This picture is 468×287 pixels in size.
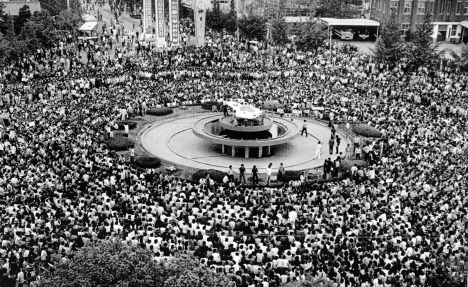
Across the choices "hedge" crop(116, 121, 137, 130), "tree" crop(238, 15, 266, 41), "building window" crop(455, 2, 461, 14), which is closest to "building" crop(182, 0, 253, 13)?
"tree" crop(238, 15, 266, 41)

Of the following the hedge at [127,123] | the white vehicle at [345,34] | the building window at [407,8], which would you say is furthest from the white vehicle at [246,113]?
the building window at [407,8]

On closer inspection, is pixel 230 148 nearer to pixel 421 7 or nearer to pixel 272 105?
pixel 272 105

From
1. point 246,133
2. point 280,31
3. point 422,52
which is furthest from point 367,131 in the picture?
point 280,31

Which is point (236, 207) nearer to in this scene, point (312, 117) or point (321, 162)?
point (321, 162)

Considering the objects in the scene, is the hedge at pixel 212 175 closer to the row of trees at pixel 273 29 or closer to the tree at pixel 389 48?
the tree at pixel 389 48

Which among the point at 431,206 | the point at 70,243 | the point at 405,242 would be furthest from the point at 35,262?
the point at 431,206

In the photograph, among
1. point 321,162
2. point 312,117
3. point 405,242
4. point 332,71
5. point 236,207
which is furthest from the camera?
point 332,71
